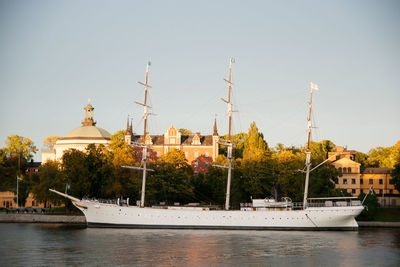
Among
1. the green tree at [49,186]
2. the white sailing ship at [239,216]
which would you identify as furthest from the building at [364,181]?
the green tree at [49,186]

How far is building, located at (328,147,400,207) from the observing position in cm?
10968

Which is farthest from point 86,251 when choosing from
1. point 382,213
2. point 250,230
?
point 382,213

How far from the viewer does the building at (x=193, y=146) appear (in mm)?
127438

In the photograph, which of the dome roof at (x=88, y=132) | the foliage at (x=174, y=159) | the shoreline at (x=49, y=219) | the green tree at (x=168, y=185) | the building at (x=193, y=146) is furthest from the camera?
the dome roof at (x=88, y=132)

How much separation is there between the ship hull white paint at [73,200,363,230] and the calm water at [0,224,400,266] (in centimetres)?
335

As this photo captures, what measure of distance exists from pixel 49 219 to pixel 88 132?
167ft

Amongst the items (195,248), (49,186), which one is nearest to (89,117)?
(49,186)

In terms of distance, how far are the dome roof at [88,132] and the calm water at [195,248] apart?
6436cm

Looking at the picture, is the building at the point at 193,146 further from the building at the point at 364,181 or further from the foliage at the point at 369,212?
the foliage at the point at 369,212

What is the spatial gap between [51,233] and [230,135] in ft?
101

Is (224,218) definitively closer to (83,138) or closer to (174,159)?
(174,159)

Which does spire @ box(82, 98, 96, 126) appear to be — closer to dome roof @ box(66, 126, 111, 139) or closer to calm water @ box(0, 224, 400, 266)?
dome roof @ box(66, 126, 111, 139)

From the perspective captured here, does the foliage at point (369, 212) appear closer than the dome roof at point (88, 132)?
Yes

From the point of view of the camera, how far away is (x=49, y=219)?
8756 centimetres
